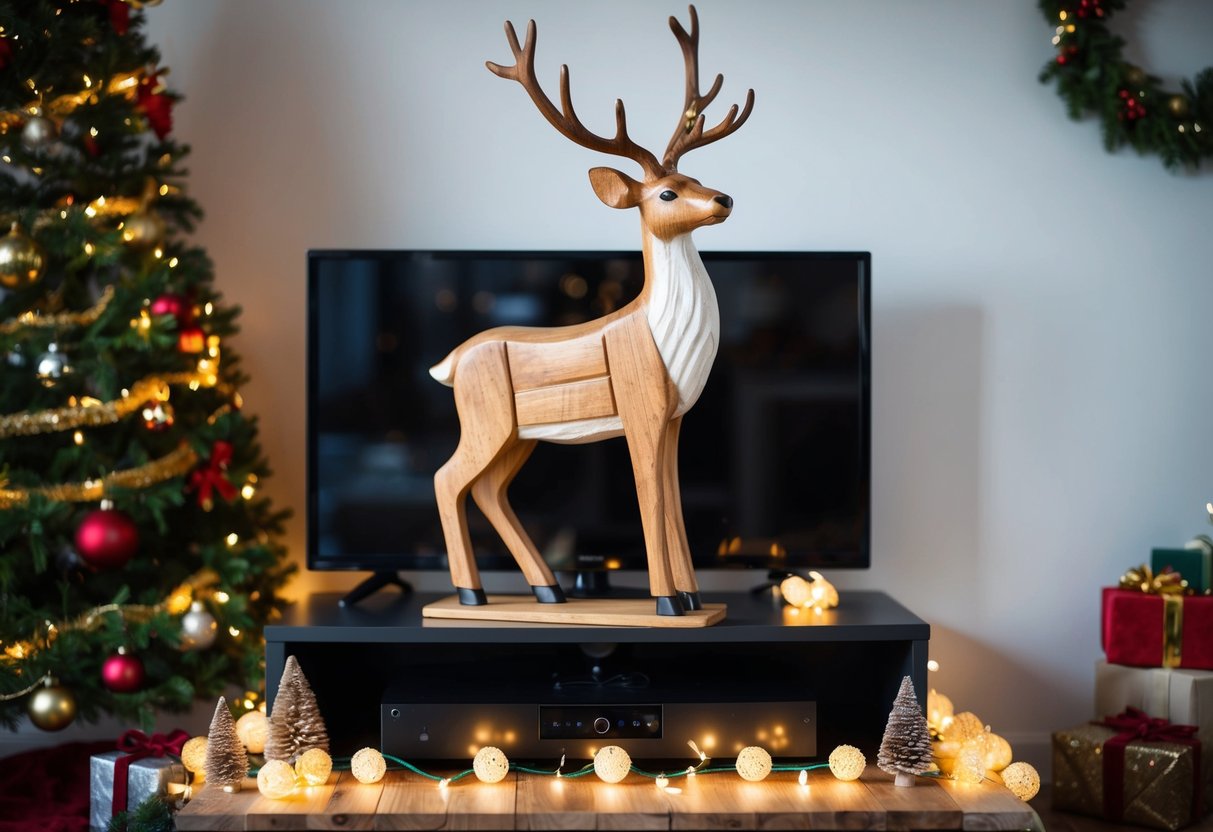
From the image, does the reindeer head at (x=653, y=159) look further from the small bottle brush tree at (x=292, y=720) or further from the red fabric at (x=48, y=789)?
the red fabric at (x=48, y=789)

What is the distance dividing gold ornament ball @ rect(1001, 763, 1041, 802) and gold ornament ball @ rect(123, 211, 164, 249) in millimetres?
1890

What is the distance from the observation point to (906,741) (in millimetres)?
1907

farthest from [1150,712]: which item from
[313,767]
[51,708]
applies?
[51,708]

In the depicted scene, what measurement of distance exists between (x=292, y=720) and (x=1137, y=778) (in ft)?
5.34

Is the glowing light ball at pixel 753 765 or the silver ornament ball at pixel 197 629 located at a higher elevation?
the silver ornament ball at pixel 197 629

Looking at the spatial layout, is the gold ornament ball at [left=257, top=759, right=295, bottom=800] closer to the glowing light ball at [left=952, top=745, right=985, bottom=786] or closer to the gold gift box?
the glowing light ball at [left=952, top=745, right=985, bottom=786]

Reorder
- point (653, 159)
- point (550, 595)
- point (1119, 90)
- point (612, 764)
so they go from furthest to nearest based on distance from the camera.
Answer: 1. point (1119, 90)
2. point (550, 595)
3. point (653, 159)
4. point (612, 764)

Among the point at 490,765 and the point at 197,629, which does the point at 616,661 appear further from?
the point at 197,629

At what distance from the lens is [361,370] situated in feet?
7.64

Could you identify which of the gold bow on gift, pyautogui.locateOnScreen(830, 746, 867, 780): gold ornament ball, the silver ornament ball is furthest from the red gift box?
the silver ornament ball

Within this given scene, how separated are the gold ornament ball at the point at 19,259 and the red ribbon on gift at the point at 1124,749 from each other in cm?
226

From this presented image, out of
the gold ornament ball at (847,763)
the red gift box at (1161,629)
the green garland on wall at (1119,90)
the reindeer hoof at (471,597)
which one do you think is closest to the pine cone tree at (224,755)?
the reindeer hoof at (471,597)

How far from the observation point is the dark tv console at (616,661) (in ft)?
6.61

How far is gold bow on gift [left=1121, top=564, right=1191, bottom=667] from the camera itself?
2326 millimetres
